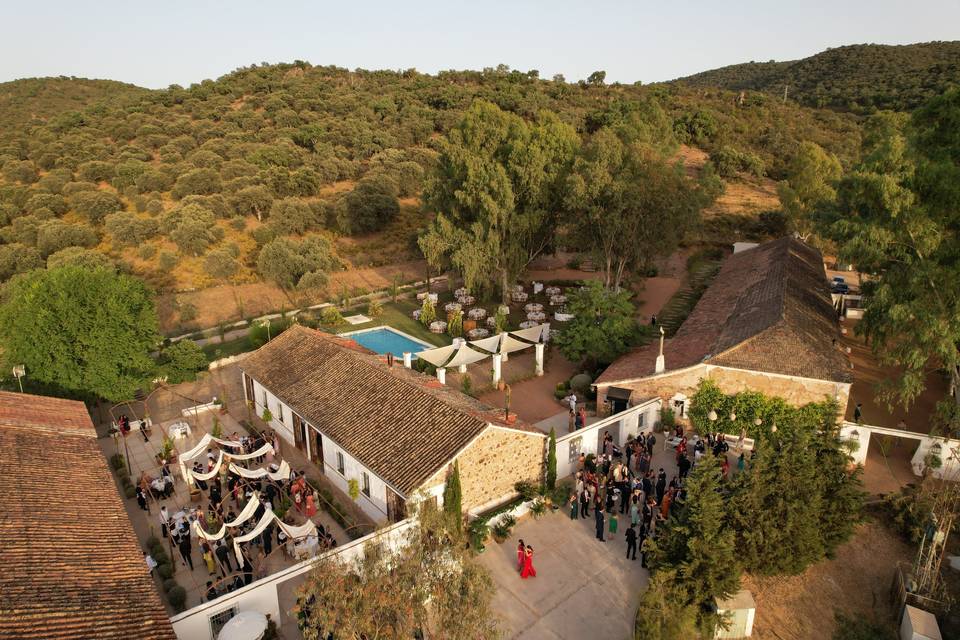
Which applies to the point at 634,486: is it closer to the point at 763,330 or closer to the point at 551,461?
the point at 551,461

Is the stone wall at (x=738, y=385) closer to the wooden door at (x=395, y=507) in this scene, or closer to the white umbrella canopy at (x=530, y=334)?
the white umbrella canopy at (x=530, y=334)

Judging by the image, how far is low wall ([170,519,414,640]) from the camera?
11.4m

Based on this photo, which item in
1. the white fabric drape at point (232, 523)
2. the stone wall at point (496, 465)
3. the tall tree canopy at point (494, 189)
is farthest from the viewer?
the tall tree canopy at point (494, 189)

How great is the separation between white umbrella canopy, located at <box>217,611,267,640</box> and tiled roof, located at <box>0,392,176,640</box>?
4.72ft

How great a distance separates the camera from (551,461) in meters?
17.2

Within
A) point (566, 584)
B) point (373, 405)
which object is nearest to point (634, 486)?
point (566, 584)

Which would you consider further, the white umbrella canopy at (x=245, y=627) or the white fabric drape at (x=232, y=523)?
the white fabric drape at (x=232, y=523)

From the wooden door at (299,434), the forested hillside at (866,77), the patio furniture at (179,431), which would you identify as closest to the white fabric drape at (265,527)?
the wooden door at (299,434)

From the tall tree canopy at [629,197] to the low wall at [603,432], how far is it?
1156cm

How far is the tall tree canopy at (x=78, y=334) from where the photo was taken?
808 inches

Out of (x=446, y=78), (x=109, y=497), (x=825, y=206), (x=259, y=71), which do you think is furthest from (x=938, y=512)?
(x=259, y=71)

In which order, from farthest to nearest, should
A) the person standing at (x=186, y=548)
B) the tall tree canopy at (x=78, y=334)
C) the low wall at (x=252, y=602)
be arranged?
1. the tall tree canopy at (x=78, y=334)
2. the person standing at (x=186, y=548)
3. the low wall at (x=252, y=602)

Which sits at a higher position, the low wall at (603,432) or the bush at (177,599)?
the low wall at (603,432)

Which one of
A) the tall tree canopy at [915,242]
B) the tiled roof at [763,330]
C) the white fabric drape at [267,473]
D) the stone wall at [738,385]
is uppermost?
the tall tree canopy at [915,242]
